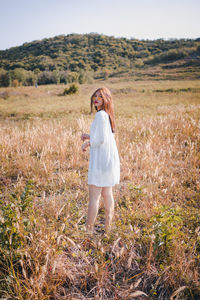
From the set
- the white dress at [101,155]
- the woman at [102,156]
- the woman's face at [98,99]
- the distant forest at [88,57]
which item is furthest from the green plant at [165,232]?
the distant forest at [88,57]

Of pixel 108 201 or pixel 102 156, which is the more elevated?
pixel 102 156

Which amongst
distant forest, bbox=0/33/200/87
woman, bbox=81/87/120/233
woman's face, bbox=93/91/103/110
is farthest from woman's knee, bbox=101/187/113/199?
distant forest, bbox=0/33/200/87

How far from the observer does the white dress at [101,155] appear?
2201 millimetres

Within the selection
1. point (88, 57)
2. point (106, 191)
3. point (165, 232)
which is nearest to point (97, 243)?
point (106, 191)

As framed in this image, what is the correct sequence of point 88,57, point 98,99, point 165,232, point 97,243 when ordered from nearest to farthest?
point 165,232 < point 97,243 < point 98,99 < point 88,57

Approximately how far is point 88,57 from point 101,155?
10337cm

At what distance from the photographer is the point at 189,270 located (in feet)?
5.91

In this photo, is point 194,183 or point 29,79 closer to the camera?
point 194,183

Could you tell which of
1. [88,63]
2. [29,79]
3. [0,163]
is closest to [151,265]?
[0,163]

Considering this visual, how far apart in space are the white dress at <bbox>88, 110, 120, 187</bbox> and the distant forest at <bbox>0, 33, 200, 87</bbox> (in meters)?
48.8

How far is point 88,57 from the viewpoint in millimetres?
94375

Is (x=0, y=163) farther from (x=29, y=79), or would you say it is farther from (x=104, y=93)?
(x=29, y=79)

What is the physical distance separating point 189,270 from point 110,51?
119 m

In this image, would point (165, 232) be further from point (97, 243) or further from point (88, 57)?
point (88, 57)
